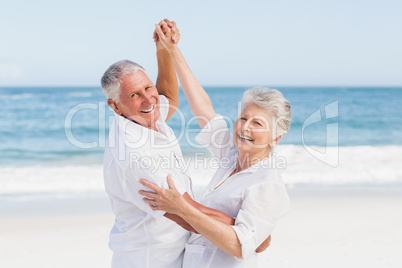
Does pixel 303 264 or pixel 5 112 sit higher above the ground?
pixel 303 264

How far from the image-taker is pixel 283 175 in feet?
29.8

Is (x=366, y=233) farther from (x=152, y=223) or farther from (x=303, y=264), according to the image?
(x=152, y=223)

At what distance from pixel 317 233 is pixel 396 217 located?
1382 mm

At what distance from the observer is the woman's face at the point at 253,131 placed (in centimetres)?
237

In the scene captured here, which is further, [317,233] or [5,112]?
[5,112]

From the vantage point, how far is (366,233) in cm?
581

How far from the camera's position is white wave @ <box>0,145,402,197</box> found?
28.3 feet

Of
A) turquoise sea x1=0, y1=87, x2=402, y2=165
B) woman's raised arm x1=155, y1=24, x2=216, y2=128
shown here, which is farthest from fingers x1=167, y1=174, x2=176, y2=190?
turquoise sea x1=0, y1=87, x2=402, y2=165


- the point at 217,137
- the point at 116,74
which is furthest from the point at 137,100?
the point at 217,137

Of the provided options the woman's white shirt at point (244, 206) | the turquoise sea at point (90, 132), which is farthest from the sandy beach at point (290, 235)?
the turquoise sea at point (90, 132)

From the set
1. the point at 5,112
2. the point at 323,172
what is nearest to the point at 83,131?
the point at 5,112

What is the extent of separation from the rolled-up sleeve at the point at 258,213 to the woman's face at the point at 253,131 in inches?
11.0

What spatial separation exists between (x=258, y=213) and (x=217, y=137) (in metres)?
0.68

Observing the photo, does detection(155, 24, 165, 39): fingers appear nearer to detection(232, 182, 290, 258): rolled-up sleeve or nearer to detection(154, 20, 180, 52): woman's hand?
detection(154, 20, 180, 52): woman's hand
